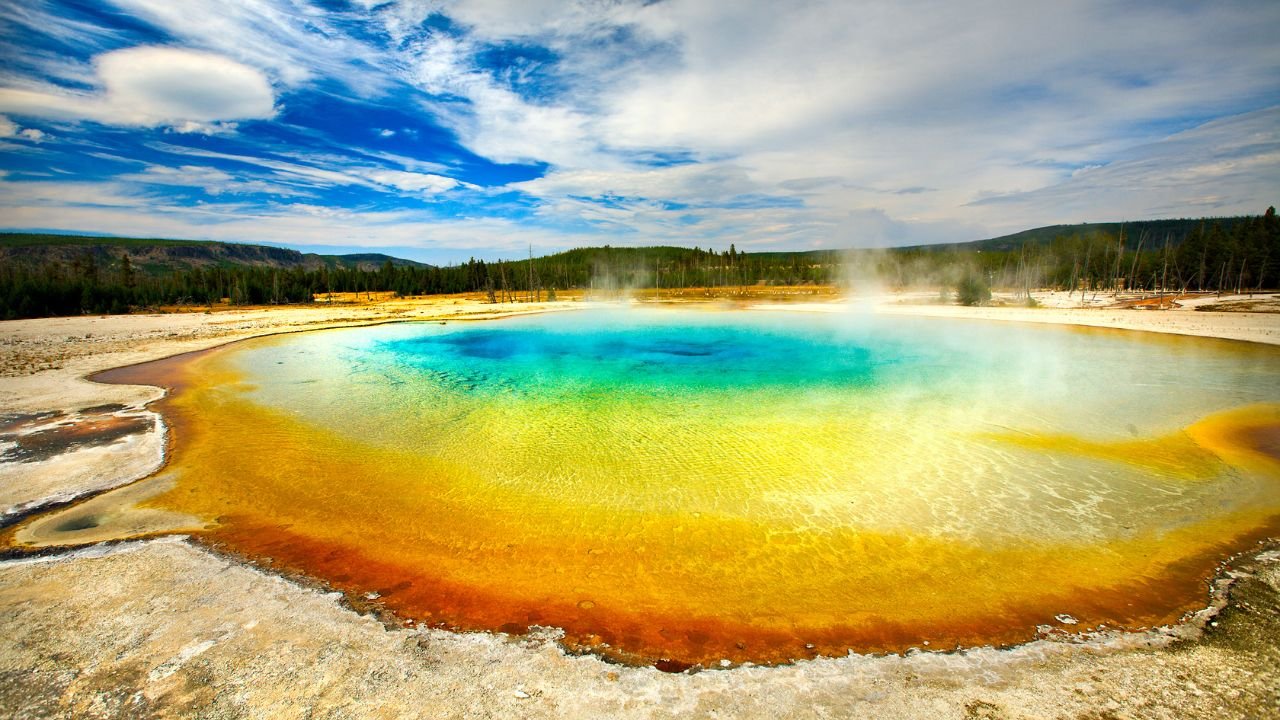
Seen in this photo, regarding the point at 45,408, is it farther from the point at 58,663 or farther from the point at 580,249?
the point at 580,249

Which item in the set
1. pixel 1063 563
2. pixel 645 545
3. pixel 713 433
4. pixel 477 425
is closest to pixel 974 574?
pixel 1063 563

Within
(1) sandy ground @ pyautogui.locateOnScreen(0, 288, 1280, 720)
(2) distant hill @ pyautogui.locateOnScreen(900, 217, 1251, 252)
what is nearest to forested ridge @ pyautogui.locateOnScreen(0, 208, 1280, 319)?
(2) distant hill @ pyautogui.locateOnScreen(900, 217, 1251, 252)

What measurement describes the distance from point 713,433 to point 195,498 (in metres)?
8.63

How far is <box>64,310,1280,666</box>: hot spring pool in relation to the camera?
477 centimetres

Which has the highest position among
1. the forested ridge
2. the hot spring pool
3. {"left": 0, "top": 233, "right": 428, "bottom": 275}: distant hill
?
{"left": 0, "top": 233, "right": 428, "bottom": 275}: distant hill

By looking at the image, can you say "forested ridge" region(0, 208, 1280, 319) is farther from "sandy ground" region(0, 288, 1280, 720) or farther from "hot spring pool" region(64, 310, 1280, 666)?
"sandy ground" region(0, 288, 1280, 720)

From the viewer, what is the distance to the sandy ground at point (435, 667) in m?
3.45

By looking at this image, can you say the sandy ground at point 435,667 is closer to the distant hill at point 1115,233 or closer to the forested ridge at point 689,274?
the forested ridge at point 689,274

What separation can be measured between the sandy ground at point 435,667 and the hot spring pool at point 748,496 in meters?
0.33

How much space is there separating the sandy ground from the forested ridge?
47.9m

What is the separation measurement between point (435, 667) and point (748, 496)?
4.77 meters

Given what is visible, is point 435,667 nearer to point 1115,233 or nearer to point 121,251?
point 1115,233

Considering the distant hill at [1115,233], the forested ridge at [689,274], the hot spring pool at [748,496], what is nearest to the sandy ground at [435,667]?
the hot spring pool at [748,496]

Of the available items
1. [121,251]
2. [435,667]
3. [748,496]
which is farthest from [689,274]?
[121,251]
